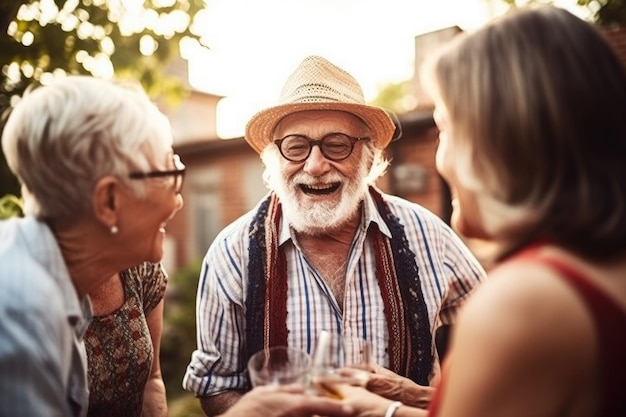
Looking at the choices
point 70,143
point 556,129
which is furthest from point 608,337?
point 70,143

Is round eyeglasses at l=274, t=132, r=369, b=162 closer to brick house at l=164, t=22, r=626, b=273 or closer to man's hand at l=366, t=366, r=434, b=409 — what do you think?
man's hand at l=366, t=366, r=434, b=409

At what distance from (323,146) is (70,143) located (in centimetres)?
139

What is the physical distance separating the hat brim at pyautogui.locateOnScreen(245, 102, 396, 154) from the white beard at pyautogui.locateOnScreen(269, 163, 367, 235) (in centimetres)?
25

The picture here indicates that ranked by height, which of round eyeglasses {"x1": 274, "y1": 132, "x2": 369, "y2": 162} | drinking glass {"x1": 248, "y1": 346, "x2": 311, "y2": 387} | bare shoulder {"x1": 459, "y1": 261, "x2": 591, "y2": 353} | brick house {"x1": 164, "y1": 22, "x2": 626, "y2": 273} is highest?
round eyeglasses {"x1": 274, "y1": 132, "x2": 369, "y2": 162}

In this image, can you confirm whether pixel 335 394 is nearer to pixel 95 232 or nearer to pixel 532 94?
pixel 95 232

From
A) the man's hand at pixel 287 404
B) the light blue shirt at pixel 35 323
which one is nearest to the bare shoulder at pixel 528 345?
the man's hand at pixel 287 404

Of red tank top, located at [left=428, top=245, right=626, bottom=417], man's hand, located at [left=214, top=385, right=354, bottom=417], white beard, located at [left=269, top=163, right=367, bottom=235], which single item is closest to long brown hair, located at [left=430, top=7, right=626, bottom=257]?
red tank top, located at [left=428, top=245, right=626, bottom=417]

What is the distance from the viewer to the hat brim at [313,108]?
9.66 ft

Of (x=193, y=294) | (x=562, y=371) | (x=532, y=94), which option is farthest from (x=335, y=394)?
(x=193, y=294)

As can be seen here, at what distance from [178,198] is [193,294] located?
364 inches

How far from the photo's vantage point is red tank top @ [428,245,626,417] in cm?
121

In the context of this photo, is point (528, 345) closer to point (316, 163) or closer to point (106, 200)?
point (106, 200)

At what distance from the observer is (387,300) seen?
2.74 meters

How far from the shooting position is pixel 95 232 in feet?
6.23
